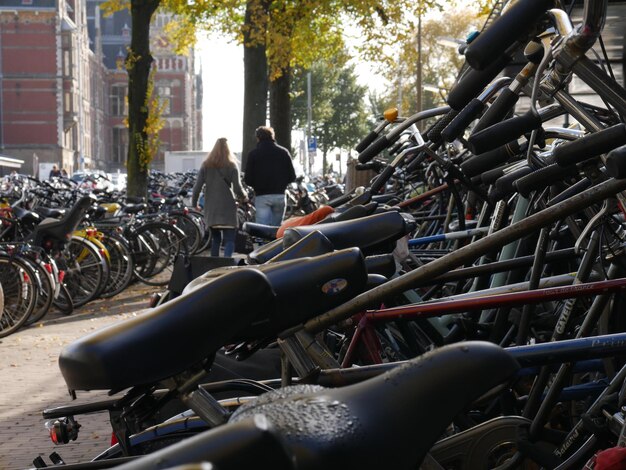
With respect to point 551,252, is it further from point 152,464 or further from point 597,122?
point 152,464

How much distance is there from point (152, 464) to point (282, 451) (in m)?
0.11

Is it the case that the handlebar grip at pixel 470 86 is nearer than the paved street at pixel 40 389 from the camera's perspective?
Yes

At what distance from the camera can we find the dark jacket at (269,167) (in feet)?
45.9

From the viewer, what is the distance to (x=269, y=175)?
1405 centimetres

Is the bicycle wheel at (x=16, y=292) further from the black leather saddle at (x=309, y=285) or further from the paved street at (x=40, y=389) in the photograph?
the black leather saddle at (x=309, y=285)

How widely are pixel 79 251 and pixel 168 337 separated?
11.0m

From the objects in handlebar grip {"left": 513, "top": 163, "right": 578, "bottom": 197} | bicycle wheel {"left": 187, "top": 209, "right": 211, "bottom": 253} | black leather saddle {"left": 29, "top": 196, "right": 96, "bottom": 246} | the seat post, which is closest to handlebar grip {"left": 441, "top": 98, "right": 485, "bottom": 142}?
handlebar grip {"left": 513, "top": 163, "right": 578, "bottom": 197}

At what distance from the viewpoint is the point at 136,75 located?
731 inches

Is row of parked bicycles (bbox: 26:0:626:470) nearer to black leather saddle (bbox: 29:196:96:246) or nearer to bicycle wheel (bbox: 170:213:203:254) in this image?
black leather saddle (bbox: 29:196:96:246)

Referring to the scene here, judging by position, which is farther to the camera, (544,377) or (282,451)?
(544,377)

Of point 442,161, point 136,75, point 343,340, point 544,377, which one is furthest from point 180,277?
point 136,75

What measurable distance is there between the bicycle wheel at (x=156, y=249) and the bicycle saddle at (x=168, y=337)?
12476mm

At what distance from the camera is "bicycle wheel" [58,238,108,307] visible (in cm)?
1230

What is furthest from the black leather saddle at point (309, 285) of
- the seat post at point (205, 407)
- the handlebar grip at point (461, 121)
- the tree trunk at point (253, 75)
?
the tree trunk at point (253, 75)
